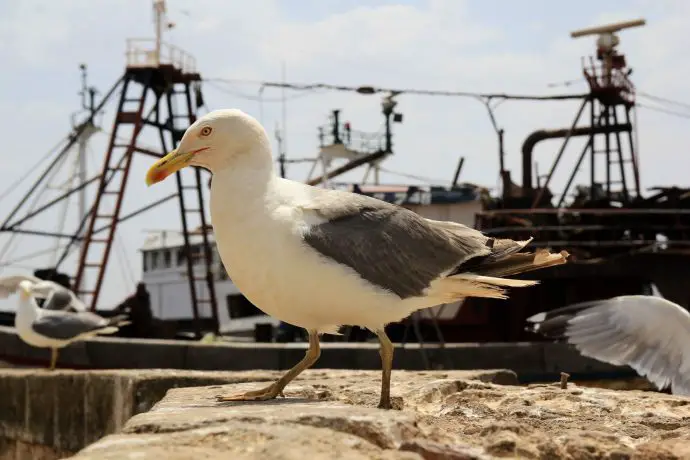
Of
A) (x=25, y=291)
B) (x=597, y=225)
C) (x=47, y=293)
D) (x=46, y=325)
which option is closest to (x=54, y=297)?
(x=47, y=293)

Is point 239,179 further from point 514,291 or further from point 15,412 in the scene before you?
point 514,291

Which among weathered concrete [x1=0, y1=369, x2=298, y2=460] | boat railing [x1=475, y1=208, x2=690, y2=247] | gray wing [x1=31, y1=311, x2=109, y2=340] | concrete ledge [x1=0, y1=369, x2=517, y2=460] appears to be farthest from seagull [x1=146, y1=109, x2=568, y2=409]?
boat railing [x1=475, y1=208, x2=690, y2=247]

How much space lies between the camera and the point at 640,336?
21.4 ft

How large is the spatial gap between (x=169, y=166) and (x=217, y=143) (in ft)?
0.82

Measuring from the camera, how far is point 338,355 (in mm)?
13531

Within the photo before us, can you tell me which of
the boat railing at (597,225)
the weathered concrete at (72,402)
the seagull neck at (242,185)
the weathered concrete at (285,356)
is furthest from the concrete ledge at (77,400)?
the boat railing at (597,225)

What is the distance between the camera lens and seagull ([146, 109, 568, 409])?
12.8ft

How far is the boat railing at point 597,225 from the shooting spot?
16.0 meters

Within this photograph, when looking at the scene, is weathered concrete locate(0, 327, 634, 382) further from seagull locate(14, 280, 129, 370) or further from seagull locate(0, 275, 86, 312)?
seagull locate(14, 280, 129, 370)

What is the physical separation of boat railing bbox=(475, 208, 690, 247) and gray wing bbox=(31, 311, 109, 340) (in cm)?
719

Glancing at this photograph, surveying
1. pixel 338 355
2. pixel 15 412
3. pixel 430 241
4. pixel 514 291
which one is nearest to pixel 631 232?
pixel 514 291

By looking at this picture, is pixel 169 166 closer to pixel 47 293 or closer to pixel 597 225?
pixel 47 293

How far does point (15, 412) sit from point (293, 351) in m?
6.04

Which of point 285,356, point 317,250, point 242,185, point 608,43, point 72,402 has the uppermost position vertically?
point 608,43
